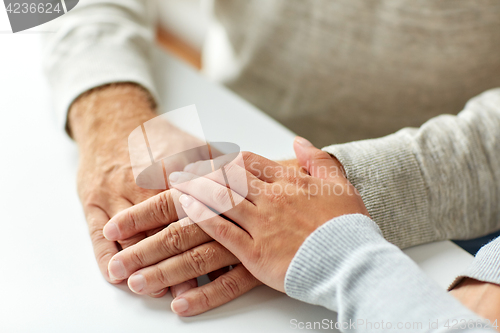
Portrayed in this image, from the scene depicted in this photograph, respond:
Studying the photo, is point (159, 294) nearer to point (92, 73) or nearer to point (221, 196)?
point (221, 196)

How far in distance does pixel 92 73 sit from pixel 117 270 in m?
0.39

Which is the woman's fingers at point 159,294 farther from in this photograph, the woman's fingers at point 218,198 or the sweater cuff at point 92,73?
the sweater cuff at point 92,73

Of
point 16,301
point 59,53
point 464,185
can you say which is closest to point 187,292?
point 16,301

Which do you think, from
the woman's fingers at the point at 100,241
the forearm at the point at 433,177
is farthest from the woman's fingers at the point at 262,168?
the woman's fingers at the point at 100,241

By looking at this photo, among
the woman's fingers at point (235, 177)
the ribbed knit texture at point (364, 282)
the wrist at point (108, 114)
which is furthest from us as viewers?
the wrist at point (108, 114)

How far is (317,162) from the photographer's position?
1.78 feet

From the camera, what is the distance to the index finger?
0.50m

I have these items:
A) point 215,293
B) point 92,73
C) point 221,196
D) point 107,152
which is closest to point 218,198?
point 221,196

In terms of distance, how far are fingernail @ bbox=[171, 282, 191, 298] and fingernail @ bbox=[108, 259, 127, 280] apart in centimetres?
6

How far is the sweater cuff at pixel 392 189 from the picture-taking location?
0.54 metres

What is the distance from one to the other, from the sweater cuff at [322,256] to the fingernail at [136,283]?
0.17 metres

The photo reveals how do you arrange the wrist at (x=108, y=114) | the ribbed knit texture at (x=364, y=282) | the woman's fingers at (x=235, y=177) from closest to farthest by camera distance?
the ribbed knit texture at (x=364, y=282) → the woman's fingers at (x=235, y=177) → the wrist at (x=108, y=114)

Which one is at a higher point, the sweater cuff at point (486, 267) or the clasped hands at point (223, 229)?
the clasped hands at point (223, 229)

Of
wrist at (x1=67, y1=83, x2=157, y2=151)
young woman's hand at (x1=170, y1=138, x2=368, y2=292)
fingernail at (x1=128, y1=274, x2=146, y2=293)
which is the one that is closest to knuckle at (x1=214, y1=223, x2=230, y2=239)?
young woman's hand at (x1=170, y1=138, x2=368, y2=292)
